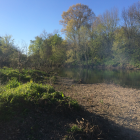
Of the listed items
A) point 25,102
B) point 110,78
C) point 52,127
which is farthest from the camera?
point 110,78

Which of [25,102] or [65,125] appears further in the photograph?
[25,102]

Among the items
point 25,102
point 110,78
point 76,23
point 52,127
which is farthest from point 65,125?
point 76,23

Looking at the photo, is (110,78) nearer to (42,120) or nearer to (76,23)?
→ (42,120)

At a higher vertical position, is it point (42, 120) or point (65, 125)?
point (42, 120)

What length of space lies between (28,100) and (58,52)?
35.7 metres

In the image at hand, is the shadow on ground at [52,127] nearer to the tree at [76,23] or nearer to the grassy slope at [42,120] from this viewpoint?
the grassy slope at [42,120]

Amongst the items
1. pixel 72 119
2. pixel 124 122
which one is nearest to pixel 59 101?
pixel 72 119

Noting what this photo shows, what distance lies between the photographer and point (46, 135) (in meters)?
3.36

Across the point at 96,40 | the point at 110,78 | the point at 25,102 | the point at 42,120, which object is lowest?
the point at 42,120

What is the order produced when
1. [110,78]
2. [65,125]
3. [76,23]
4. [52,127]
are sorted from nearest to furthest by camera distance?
[52,127] → [65,125] → [110,78] → [76,23]

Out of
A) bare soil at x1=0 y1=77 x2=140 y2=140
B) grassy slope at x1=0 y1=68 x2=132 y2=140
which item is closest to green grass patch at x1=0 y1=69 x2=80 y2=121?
grassy slope at x1=0 y1=68 x2=132 y2=140

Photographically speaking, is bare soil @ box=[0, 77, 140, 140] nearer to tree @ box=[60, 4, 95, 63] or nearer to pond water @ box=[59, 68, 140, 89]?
pond water @ box=[59, 68, 140, 89]

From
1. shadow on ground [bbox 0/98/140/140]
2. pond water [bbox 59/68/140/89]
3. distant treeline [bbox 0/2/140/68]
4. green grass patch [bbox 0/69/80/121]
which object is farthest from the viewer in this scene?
distant treeline [bbox 0/2/140/68]

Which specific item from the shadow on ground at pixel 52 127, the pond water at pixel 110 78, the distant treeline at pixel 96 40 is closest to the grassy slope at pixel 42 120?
the shadow on ground at pixel 52 127
